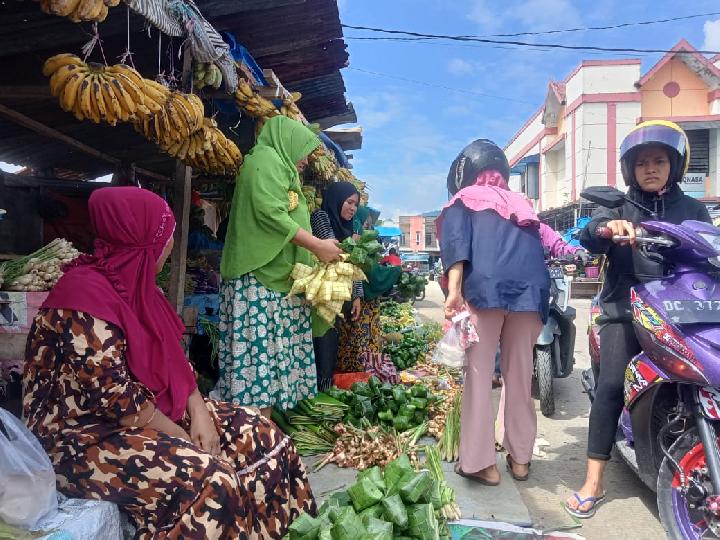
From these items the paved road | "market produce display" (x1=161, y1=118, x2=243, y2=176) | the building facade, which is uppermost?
the building facade

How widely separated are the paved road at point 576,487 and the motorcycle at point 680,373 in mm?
317

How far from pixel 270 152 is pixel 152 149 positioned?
3.20m

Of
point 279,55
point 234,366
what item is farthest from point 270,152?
point 279,55

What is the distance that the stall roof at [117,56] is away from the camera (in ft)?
9.98

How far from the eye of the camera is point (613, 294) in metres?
2.65

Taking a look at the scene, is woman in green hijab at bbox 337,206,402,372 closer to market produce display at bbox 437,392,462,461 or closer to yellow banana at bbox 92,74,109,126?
market produce display at bbox 437,392,462,461

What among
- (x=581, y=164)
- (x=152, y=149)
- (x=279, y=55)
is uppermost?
(x=581, y=164)

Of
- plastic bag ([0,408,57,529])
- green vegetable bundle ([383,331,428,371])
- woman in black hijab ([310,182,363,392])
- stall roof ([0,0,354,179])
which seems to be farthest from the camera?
green vegetable bundle ([383,331,428,371])

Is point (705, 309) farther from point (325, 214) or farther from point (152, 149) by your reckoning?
point (152, 149)

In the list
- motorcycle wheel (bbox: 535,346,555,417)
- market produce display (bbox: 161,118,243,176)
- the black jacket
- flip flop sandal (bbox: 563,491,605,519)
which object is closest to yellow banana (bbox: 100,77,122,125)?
market produce display (bbox: 161,118,243,176)

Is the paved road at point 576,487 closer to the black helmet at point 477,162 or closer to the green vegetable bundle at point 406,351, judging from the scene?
the black helmet at point 477,162

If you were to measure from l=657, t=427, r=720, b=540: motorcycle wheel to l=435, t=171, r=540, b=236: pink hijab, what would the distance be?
1.20 meters

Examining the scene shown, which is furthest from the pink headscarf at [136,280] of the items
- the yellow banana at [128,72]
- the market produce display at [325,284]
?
the market produce display at [325,284]

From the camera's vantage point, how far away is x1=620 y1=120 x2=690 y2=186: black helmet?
8.14 ft
